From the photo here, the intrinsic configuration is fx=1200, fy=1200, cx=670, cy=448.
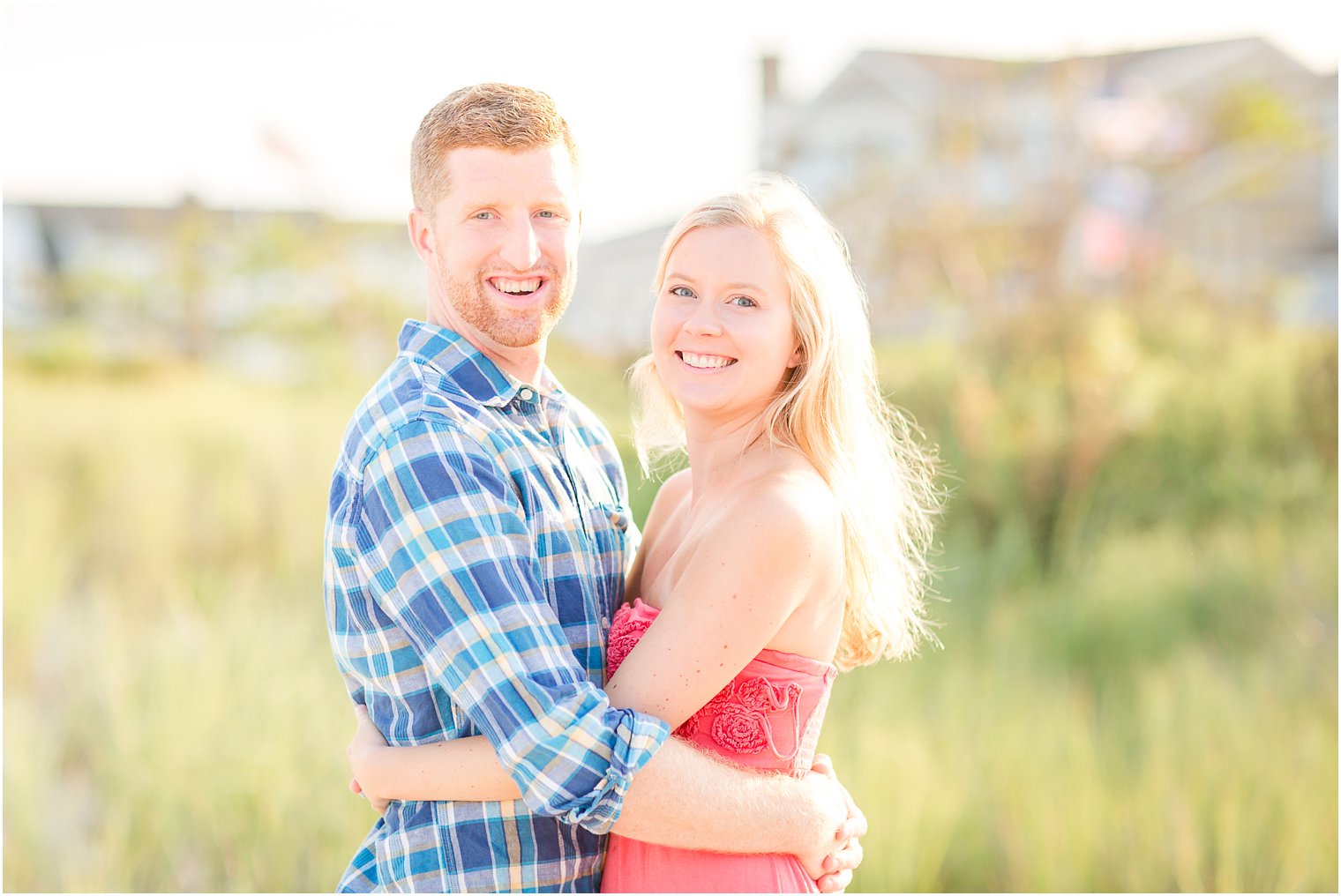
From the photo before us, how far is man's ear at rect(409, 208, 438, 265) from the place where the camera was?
7.89 feet

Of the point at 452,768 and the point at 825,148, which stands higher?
the point at 825,148

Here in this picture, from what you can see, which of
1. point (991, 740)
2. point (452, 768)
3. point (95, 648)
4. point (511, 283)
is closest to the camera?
point (452, 768)

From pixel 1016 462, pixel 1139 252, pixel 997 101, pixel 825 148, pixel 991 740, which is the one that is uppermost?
pixel 825 148

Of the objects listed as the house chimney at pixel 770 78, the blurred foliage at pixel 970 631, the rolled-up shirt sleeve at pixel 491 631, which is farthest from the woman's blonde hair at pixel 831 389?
the house chimney at pixel 770 78

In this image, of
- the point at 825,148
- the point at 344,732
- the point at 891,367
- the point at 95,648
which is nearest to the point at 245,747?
the point at 344,732

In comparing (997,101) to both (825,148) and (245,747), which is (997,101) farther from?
(825,148)

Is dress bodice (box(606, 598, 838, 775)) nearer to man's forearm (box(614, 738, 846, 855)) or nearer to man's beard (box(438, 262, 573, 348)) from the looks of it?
man's forearm (box(614, 738, 846, 855))

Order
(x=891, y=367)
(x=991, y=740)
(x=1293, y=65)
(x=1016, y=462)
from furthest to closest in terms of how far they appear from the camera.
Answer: (x=1293, y=65) → (x=891, y=367) → (x=1016, y=462) → (x=991, y=740)

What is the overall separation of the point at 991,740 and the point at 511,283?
387cm

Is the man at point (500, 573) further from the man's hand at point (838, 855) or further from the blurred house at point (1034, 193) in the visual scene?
the blurred house at point (1034, 193)

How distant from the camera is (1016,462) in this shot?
8844 mm

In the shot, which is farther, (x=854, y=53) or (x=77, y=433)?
(x=854, y=53)

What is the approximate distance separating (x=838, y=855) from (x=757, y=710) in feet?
1.14

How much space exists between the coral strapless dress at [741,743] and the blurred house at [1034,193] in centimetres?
725
